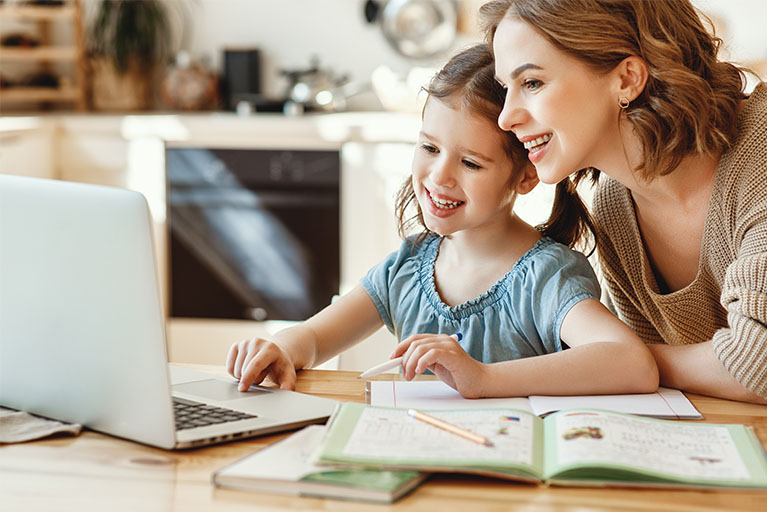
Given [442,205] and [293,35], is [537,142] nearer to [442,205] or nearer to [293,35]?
A: [442,205]

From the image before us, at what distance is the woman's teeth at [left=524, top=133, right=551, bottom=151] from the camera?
134 centimetres

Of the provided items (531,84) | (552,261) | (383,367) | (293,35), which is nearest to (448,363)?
(383,367)

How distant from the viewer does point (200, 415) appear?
1.03 metres

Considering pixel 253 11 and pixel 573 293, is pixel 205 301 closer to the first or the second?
pixel 253 11

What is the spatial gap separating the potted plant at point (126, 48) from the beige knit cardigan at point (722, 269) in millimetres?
2809

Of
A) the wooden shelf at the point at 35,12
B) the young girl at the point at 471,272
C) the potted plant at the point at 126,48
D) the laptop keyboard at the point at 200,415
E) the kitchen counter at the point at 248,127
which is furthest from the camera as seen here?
the potted plant at the point at 126,48

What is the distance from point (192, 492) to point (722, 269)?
896 millimetres

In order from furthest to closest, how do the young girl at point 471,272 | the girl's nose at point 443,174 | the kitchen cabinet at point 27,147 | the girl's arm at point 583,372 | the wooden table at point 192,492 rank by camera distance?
the kitchen cabinet at point 27,147
the girl's nose at point 443,174
the young girl at point 471,272
the girl's arm at point 583,372
the wooden table at point 192,492

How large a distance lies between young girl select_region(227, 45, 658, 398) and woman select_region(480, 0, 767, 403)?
0.27 ft

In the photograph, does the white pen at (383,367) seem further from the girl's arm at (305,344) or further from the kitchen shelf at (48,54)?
the kitchen shelf at (48,54)

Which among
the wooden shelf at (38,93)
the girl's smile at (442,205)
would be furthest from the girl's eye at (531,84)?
the wooden shelf at (38,93)

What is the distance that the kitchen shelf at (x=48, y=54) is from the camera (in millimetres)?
3822

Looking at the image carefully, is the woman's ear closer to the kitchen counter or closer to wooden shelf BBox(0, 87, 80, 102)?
the kitchen counter

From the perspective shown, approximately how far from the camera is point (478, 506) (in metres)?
0.80
